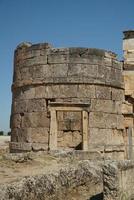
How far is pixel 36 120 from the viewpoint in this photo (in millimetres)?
12336

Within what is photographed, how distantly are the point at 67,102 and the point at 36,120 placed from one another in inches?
57.9

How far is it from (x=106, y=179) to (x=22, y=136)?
7.37 metres

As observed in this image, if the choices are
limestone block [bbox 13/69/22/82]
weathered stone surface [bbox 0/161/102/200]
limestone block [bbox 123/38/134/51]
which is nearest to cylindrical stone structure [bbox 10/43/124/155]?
limestone block [bbox 13/69/22/82]

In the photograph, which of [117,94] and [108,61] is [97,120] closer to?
[117,94]

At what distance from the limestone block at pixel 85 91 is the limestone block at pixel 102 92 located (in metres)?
0.19

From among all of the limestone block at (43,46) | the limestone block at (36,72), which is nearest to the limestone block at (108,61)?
the limestone block at (43,46)

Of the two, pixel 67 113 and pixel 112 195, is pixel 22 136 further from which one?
pixel 112 195

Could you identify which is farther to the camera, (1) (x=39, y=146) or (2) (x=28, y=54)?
(2) (x=28, y=54)

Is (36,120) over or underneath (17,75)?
underneath

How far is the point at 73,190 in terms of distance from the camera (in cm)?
644

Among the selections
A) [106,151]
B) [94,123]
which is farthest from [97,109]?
[106,151]

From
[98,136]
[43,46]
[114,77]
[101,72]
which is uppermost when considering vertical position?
[43,46]

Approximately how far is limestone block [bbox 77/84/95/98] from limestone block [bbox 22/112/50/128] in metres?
1.61

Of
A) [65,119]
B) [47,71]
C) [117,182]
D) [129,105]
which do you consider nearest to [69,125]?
[65,119]
